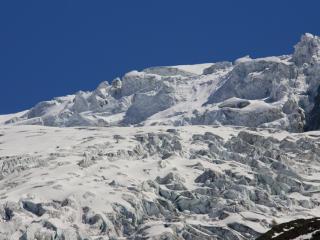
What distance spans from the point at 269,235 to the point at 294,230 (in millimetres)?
5228

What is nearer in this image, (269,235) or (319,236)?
(319,236)

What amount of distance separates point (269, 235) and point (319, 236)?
891 cm

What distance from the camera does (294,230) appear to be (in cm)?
9150

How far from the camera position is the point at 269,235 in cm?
9638

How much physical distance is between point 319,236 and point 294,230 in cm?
Result: 375

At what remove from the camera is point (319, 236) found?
289 ft
